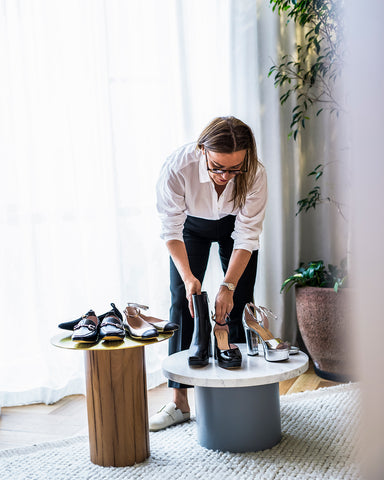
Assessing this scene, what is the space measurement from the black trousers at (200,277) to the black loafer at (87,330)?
348 mm

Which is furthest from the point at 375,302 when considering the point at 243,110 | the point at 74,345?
the point at 243,110

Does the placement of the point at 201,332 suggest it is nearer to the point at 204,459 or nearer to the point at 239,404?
the point at 239,404

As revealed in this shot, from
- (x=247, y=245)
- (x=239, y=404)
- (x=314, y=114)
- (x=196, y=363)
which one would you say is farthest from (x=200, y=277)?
(x=314, y=114)

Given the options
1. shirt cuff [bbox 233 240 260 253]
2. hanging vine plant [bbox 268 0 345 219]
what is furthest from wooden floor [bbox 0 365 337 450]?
hanging vine plant [bbox 268 0 345 219]

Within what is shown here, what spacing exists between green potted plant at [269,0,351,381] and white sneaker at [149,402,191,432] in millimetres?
660

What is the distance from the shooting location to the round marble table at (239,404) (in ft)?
4.91

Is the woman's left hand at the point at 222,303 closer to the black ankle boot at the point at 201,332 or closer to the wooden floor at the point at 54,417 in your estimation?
the black ankle boot at the point at 201,332

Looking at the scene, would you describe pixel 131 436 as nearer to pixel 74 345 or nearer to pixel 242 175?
pixel 74 345

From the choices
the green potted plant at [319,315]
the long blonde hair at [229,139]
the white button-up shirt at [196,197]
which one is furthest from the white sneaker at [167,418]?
the long blonde hair at [229,139]

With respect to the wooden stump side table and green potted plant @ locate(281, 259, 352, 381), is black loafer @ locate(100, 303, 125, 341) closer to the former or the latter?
the wooden stump side table

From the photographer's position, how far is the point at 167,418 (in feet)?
5.96

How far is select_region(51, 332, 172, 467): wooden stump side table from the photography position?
1.47 metres

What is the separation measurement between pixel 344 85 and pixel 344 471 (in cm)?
137

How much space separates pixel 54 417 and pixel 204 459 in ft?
2.38
